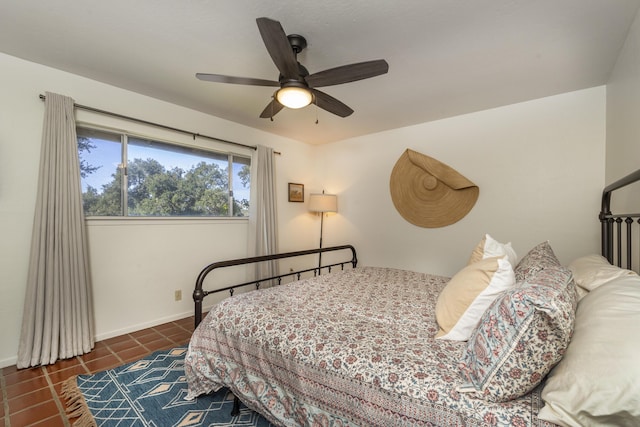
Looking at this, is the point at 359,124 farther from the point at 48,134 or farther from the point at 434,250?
the point at 48,134

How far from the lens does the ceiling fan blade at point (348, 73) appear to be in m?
1.59

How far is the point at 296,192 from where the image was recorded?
421 cm

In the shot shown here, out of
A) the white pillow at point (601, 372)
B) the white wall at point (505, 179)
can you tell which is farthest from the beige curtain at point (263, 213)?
the white pillow at point (601, 372)

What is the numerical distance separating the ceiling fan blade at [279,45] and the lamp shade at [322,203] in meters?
2.30

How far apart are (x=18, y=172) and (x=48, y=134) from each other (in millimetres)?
362

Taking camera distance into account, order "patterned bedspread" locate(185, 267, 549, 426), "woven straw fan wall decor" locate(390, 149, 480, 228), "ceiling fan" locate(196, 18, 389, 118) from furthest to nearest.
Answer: "woven straw fan wall decor" locate(390, 149, 480, 228) → "ceiling fan" locate(196, 18, 389, 118) → "patterned bedspread" locate(185, 267, 549, 426)

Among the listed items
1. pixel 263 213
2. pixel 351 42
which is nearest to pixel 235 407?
pixel 263 213

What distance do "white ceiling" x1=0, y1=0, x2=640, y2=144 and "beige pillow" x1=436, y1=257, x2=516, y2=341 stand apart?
56.1 inches

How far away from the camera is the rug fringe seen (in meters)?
1.55

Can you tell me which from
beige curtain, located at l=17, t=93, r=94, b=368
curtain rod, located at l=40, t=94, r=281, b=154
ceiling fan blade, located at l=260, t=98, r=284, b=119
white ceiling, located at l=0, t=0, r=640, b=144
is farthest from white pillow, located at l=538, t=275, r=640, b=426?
curtain rod, located at l=40, t=94, r=281, b=154

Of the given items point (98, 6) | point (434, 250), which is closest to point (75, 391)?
point (98, 6)

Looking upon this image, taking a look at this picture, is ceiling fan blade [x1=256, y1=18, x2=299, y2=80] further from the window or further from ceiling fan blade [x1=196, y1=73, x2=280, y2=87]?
the window

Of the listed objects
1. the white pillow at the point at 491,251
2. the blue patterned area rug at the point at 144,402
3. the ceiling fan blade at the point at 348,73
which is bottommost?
the blue patterned area rug at the point at 144,402

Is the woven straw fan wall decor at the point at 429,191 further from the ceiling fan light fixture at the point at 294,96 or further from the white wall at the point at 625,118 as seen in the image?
the ceiling fan light fixture at the point at 294,96
